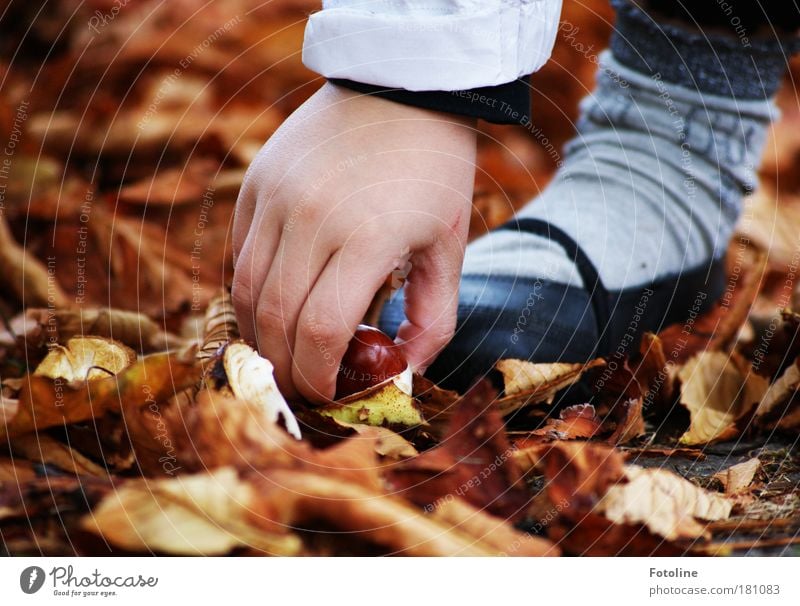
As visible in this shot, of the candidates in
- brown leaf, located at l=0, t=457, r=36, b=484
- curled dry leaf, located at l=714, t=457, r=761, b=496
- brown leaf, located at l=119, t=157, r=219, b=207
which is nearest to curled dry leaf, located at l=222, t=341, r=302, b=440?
brown leaf, located at l=0, t=457, r=36, b=484

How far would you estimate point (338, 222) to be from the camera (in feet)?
1.57

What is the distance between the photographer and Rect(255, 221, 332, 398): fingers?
478mm

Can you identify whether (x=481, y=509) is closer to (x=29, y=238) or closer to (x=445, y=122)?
(x=445, y=122)

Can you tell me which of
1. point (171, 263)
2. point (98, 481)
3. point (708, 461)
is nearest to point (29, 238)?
point (171, 263)

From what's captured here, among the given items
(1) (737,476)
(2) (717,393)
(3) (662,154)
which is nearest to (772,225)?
(3) (662,154)

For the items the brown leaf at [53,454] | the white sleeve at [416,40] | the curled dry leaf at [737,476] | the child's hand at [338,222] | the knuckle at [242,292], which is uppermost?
the white sleeve at [416,40]

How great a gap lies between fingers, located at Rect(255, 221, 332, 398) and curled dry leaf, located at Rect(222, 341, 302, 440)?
2 centimetres

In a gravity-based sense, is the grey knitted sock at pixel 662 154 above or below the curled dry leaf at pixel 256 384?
above

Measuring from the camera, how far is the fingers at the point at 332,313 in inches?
18.5

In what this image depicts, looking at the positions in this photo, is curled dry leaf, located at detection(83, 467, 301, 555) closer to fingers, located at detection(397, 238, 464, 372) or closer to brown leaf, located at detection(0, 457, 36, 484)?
brown leaf, located at detection(0, 457, 36, 484)

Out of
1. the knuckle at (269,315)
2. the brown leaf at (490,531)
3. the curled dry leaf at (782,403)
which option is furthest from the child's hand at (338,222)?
the curled dry leaf at (782,403)

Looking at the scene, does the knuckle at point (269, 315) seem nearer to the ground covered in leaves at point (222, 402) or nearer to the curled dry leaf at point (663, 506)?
the ground covered in leaves at point (222, 402)

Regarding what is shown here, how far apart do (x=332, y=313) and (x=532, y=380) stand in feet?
0.48

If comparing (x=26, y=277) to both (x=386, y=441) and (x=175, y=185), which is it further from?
(x=386, y=441)
